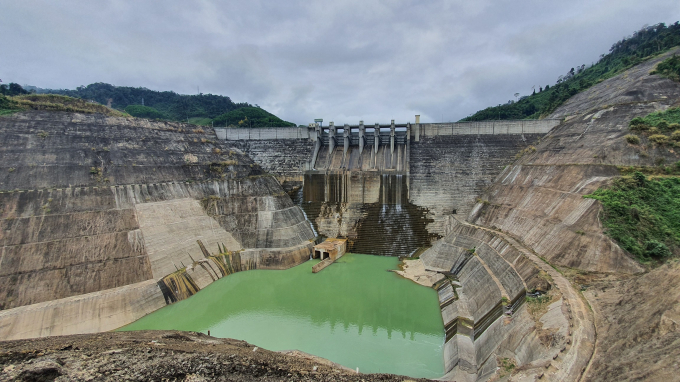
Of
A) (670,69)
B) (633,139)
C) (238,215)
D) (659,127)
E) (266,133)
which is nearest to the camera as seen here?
(633,139)

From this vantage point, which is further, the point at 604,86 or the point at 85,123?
the point at 604,86

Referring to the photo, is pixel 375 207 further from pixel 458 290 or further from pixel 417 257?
pixel 458 290

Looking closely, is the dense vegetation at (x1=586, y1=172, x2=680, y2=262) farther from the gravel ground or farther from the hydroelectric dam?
the gravel ground

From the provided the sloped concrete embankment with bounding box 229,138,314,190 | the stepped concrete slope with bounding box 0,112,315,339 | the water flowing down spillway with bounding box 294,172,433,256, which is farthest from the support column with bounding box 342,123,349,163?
the stepped concrete slope with bounding box 0,112,315,339

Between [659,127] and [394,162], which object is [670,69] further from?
[394,162]

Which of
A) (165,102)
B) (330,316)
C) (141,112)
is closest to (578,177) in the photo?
(330,316)

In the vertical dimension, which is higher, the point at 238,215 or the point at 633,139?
the point at 633,139

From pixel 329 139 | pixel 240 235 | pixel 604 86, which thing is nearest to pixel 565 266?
pixel 240 235
